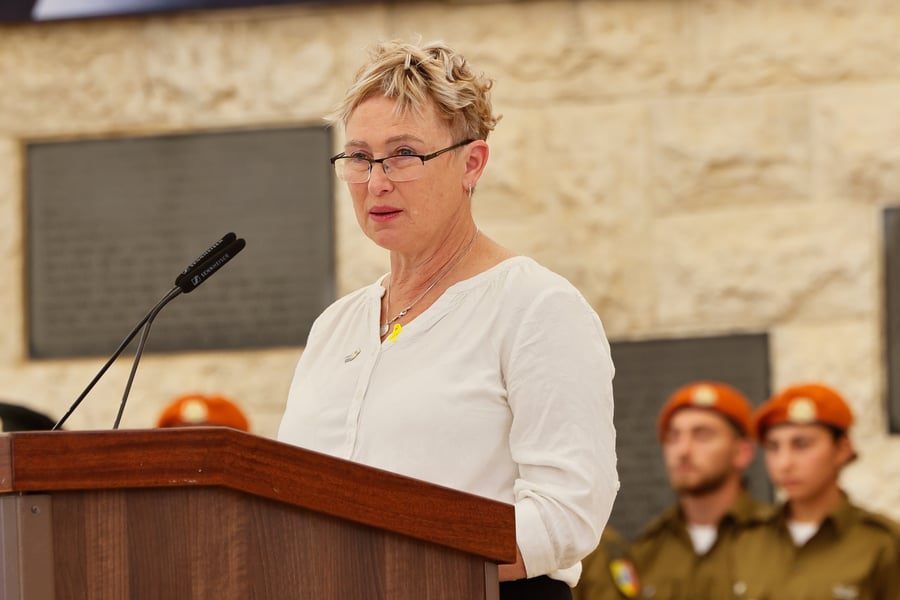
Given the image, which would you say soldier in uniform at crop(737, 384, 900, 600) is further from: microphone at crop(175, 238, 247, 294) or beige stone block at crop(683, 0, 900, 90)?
microphone at crop(175, 238, 247, 294)

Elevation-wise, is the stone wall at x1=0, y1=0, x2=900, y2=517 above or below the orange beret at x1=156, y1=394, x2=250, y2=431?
above

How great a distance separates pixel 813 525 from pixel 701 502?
15.8 inches

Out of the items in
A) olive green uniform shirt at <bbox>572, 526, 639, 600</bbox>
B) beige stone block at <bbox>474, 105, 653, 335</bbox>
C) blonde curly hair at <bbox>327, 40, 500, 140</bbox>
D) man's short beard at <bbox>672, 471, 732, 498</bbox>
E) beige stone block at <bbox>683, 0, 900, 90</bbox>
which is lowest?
olive green uniform shirt at <bbox>572, 526, 639, 600</bbox>

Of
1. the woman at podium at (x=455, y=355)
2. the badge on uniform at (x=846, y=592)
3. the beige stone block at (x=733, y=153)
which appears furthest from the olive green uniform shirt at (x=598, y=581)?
the woman at podium at (x=455, y=355)

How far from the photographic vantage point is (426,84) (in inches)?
77.6

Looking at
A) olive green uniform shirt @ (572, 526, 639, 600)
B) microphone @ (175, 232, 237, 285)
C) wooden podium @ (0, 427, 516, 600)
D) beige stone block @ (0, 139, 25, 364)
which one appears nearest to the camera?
wooden podium @ (0, 427, 516, 600)

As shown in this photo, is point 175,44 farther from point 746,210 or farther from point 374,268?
point 746,210

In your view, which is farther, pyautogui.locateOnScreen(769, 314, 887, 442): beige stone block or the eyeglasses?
pyautogui.locateOnScreen(769, 314, 887, 442): beige stone block

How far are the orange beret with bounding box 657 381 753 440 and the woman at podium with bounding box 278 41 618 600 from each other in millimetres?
2913

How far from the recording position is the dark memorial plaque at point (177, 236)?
209 inches

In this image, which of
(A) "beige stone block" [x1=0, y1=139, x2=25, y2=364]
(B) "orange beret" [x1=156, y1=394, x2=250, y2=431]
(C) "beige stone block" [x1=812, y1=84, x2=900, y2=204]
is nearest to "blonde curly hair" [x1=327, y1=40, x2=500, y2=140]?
(B) "orange beret" [x1=156, y1=394, x2=250, y2=431]

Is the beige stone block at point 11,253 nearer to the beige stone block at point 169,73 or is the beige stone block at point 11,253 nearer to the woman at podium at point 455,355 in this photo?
the beige stone block at point 169,73

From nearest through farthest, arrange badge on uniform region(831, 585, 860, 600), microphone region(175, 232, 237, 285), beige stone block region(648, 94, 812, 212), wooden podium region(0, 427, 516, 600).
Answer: wooden podium region(0, 427, 516, 600) → microphone region(175, 232, 237, 285) → badge on uniform region(831, 585, 860, 600) → beige stone block region(648, 94, 812, 212)

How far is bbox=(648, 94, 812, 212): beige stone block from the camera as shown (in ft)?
16.5
